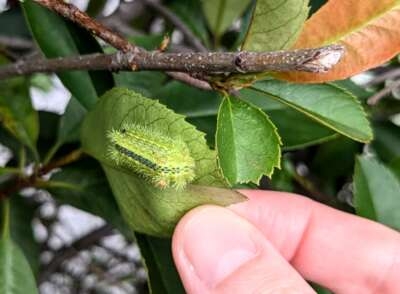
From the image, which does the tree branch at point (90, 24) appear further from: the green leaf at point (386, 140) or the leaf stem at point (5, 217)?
the green leaf at point (386, 140)

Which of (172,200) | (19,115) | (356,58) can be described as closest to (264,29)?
(356,58)

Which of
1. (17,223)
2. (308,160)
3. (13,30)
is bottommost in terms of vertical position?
(308,160)

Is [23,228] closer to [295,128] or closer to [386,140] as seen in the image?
[295,128]

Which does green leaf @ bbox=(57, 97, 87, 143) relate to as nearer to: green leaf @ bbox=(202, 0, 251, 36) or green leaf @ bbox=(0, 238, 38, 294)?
green leaf @ bbox=(0, 238, 38, 294)

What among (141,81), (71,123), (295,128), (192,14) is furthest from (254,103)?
(192,14)

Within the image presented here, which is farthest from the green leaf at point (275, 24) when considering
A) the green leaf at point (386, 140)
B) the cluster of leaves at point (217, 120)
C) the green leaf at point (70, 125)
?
the green leaf at point (386, 140)

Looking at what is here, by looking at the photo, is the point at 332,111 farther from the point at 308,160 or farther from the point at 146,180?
the point at 308,160
